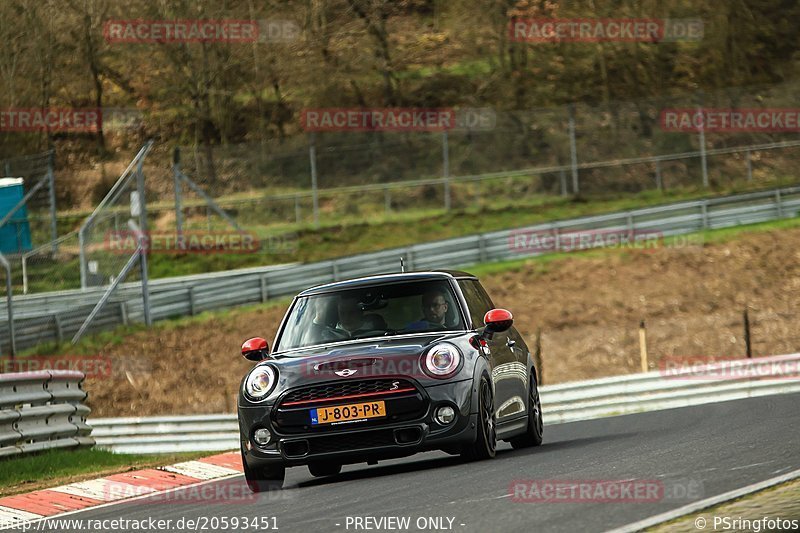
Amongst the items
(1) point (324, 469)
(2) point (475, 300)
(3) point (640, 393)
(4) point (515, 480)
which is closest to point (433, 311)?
(2) point (475, 300)

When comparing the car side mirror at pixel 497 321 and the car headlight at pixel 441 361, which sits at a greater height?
the car side mirror at pixel 497 321

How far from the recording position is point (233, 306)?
38344 millimetres

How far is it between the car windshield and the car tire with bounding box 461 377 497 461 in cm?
69

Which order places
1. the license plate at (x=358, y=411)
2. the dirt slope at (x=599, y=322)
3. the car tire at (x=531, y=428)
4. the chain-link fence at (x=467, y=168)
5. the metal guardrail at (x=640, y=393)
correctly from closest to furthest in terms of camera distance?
the license plate at (x=358, y=411)
the car tire at (x=531, y=428)
the metal guardrail at (x=640, y=393)
the dirt slope at (x=599, y=322)
the chain-link fence at (x=467, y=168)

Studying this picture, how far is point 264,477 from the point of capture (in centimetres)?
1088

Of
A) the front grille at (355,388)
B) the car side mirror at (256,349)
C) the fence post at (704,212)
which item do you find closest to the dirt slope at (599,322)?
the fence post at (704,212)

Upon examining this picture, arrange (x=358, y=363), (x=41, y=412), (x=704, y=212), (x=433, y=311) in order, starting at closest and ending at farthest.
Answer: (x=358, y=363) → (x=433, y=311) → (x=41, y=412) → (x=704, y=212)

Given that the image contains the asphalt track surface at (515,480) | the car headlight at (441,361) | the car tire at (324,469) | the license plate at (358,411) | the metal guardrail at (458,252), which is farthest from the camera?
the metal guardrail at (458,252)

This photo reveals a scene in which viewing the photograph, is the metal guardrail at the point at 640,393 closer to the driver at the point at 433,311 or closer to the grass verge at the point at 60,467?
the grass verge at the point at 60,467

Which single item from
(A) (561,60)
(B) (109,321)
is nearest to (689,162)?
(A) (561,60)

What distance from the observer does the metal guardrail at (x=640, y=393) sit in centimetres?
1781

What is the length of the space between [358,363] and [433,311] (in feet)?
4.05

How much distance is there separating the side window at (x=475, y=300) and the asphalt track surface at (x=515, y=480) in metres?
1.16

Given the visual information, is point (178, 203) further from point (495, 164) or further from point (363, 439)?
point (363, 439)
